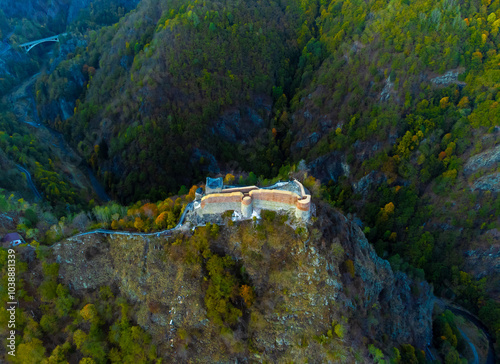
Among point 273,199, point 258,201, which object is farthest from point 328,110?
point 258,201

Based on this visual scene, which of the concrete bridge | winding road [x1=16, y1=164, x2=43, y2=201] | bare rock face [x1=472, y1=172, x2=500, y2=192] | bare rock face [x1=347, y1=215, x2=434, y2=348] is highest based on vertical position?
the concrete bridge

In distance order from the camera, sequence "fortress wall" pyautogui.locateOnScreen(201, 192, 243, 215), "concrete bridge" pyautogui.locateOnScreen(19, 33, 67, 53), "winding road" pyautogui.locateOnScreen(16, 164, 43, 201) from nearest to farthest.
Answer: "fortress wall" pyautogui.locateOnScreen(201, 192, 243, 215)
"winding road" pyautogui.locateOnScreen(16, 164, 43, 201)
"concrete bridge" pyautogui.locateOnScreen(19, 33, 67, 53)

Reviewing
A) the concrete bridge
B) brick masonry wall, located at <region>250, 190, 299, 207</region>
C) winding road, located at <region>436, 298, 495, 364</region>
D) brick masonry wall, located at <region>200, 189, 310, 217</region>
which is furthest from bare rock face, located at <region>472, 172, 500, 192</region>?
the concrete bridge

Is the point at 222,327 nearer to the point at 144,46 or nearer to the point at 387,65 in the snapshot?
the point at 387,65

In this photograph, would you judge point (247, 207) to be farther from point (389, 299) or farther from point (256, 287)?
point (389, 299)

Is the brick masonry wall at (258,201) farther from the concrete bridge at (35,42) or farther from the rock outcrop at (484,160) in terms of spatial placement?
the concrete bridge at (35,42)

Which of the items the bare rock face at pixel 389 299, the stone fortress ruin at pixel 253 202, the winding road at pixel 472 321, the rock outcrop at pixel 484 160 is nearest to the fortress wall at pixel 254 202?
the stone fortress ruin at pixel 253 202

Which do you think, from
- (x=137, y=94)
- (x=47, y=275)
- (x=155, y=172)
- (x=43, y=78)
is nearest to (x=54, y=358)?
(x=47, y=275)

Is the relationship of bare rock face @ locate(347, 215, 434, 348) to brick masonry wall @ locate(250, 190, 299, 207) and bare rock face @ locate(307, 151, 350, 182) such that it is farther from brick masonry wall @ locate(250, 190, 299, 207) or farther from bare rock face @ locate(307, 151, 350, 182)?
bare rock face @ locate(307, 151, 350, 182)
